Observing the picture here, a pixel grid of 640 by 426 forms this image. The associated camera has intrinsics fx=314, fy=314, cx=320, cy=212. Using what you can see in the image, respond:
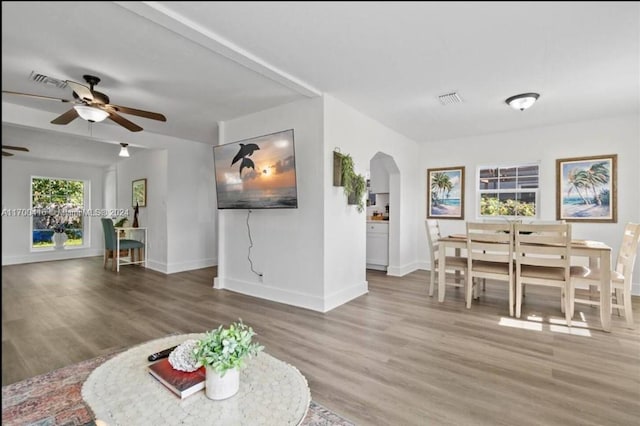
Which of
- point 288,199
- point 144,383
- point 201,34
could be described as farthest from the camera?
point 288,199

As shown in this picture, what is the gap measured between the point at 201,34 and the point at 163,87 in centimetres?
139

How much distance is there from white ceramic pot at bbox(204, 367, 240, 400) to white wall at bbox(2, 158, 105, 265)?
0.82 m

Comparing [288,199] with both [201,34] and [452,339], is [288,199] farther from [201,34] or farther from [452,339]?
[452,339]

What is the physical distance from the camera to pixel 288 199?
3611mm

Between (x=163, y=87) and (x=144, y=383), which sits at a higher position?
(x=163, y=87)

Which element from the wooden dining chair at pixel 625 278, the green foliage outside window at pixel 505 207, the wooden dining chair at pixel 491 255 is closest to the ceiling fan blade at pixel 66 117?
the wooden dining chair at pixel 491 255

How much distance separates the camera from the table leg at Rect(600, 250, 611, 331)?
9.46 ft

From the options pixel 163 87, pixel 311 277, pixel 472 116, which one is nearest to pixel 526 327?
pixel 311 277

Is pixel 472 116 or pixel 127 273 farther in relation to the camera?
pixel 127 273

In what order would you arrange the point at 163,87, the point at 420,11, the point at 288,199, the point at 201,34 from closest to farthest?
the point at 420,11, the point at 201,34, the point at 163,87, the point at 288,199

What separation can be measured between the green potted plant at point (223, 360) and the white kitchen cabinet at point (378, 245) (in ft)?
14.6

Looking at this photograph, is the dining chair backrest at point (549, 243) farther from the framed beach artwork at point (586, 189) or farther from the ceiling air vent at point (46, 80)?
the ceiling air vent at point (46, 80)

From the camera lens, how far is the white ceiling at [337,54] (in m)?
1.88

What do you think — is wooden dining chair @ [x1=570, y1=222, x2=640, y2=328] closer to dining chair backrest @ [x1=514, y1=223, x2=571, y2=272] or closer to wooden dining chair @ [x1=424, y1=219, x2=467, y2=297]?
dining chair backrest @ [x1=514, y1=223, x2=571, y2=272]
